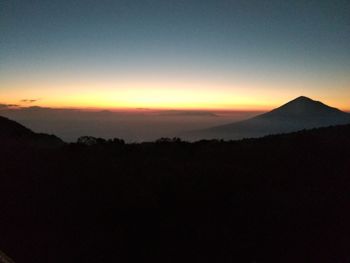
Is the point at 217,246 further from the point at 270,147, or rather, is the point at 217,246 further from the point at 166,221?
the point at 270,147

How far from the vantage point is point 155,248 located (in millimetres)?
12664

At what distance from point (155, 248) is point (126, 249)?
104cm

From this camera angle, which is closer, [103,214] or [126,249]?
[126,249]

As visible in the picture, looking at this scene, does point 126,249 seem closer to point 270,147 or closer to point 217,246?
point 217,246

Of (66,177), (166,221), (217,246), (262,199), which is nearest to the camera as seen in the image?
(217,246)

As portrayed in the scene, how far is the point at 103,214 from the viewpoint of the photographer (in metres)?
14.0

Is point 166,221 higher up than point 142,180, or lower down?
lower down

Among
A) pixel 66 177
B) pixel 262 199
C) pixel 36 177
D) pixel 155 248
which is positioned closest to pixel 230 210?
pixel 262 199

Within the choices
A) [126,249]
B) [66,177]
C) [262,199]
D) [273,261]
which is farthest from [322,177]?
[66,177]

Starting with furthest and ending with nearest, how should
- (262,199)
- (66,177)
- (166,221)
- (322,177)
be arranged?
(322,177) < (66,177) < (262,199) < (166,221)

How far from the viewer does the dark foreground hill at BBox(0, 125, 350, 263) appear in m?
12.4

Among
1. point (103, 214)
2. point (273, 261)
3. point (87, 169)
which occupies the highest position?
point (87, 169)

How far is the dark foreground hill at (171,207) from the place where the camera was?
12367 millimetres

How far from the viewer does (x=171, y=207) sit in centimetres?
1461
